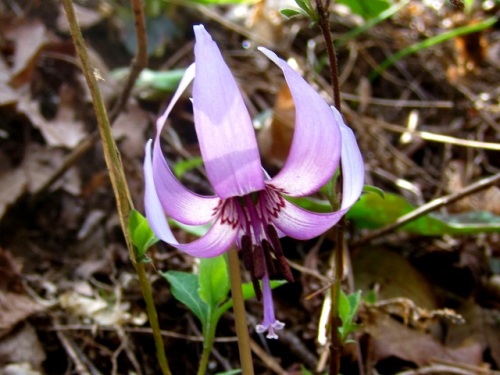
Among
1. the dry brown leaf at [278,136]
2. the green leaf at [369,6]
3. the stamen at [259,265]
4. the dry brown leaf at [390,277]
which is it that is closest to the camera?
the stamen at [259,265]

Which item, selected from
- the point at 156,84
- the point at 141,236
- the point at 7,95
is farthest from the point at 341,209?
the point at 7,95

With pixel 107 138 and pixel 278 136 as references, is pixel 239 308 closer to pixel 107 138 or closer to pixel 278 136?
pixel 107 138

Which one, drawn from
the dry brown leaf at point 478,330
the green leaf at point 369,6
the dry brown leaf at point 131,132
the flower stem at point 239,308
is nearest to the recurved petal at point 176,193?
the flower stem at point 239,308

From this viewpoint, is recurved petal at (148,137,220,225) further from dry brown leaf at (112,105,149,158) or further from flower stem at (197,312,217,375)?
dry brown leaf at (112,105,149,158)

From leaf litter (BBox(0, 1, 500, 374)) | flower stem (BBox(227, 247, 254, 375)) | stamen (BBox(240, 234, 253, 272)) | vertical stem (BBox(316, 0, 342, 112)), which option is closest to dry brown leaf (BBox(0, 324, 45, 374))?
leaf litter (BBox(0, 1, 500, 374))

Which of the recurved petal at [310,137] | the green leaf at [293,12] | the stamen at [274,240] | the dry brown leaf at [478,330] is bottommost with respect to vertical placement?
the dry brown leaf at [478,330]

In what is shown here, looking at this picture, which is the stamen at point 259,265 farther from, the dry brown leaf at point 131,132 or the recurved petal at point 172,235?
the dry brown leaf at point 131,132

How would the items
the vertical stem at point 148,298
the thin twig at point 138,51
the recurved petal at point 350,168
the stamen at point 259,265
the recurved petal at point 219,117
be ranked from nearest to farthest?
the recurved petal at point 219,117, the recurved petal at point 350,168, the stamen at point 259,265, the vertical stem at point 148,298, the thin twig at point 138,51
